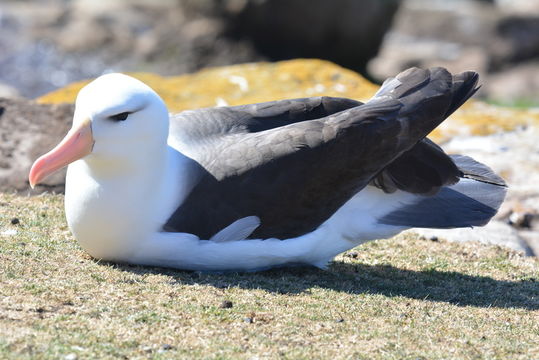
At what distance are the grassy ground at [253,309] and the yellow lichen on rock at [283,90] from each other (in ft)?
12.2

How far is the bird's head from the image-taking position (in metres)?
5.51

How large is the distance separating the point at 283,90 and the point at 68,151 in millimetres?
5661

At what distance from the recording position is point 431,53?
20.7 metres

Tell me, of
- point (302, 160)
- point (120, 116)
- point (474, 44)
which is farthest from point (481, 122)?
point (474, 44)

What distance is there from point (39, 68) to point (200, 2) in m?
3.25

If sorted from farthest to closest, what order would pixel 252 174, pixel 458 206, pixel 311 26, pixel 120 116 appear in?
pixel 311 26 → pixel 458 206 → pixel 252 174 → pixel 120 116

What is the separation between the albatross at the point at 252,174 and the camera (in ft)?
18.5

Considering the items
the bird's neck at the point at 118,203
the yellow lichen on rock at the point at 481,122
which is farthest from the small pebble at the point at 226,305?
the yellow lichen on rock at the point at 481,122

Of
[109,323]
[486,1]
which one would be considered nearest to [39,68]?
[486,1]

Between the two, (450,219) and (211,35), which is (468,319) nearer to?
(450,219)

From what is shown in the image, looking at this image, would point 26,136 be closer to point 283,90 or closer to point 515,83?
point 283,90

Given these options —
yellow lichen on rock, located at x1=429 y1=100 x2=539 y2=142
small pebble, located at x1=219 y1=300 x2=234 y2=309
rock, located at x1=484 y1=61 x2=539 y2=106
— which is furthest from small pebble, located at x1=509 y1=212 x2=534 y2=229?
rock, located at x1=484 y1=61 x2=539 y2=106

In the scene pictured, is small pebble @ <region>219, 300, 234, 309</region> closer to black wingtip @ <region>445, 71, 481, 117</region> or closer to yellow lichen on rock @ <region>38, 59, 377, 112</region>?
black wingtip @ <region>445, 71, 481, 117</region>

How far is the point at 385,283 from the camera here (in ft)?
20.1
